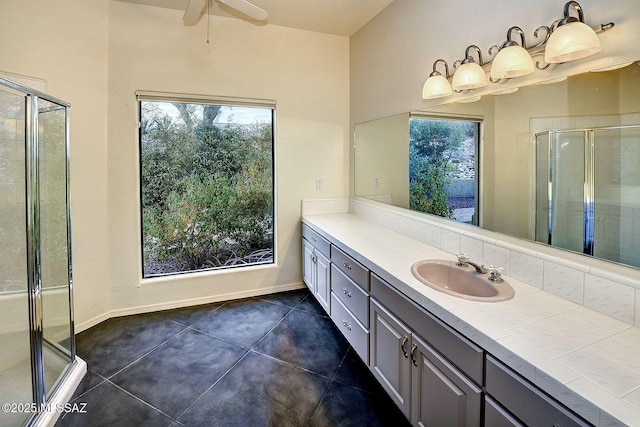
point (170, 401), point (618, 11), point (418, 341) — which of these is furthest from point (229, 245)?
point (618, 11)

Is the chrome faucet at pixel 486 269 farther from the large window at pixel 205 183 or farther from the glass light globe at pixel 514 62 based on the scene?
the large window at pixel 205 183

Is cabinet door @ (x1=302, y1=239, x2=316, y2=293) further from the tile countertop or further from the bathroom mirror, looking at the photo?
the bathroom mirror

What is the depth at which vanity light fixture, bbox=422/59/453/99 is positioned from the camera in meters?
2.01

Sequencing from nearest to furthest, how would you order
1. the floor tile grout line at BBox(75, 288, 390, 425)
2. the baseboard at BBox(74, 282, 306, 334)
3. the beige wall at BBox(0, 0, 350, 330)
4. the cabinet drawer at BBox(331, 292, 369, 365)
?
the floor tile grout line at BBox(75, 288, 390, 425)
the cabinet drawer at BBox(331, 292, 369, 365)
the beige wall at BBox(0, 0, 350, 330)
the baseboard at BBox(74, 282, 306, 334)

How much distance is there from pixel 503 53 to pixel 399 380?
1680 millimetres

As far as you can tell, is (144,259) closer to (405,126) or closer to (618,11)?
(405,126)

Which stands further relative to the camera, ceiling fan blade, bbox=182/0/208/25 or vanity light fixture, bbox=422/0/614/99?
ceiling fan blade, bbox=182/0/208/25

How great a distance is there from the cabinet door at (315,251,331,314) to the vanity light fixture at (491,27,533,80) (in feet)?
5.57

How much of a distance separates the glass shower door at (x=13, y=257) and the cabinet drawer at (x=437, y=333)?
201cm

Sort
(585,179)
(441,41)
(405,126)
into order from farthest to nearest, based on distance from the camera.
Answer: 1. (405,126)
2. (441,41)
3. (585,179)

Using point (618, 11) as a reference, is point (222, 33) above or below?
above

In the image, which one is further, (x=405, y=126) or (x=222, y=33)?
(x=222, y=33)

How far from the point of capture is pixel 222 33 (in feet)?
9.71

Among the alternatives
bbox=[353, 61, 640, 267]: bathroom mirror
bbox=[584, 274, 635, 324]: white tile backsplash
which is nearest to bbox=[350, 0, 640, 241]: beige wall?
bbox=[353, 61, 640, 267]: bathroom mirror
